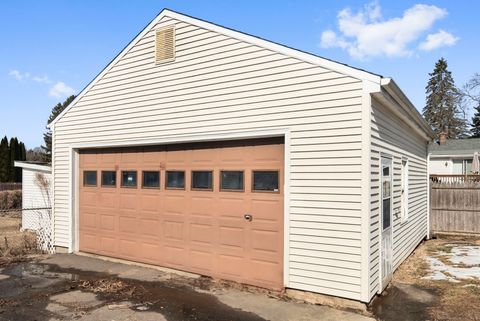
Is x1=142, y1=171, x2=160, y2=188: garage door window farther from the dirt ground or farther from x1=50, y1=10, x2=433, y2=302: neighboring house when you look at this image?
the dirt ground

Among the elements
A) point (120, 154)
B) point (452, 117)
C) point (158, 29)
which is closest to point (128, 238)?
point (120, 154)

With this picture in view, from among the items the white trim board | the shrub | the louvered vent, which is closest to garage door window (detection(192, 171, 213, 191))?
the white trim board

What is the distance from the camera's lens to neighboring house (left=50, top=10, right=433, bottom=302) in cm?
571

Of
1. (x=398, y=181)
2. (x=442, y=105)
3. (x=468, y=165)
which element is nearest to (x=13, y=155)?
(x=468, y=165)

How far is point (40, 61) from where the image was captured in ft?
36.1

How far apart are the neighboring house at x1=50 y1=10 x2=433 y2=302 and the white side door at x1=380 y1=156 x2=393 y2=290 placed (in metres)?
0.04

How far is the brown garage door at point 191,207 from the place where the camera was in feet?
21.5

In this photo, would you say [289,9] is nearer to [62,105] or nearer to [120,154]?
[120,154]

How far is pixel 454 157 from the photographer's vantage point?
81.8 ft

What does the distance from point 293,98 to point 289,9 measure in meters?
3.97

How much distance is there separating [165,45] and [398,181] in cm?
556

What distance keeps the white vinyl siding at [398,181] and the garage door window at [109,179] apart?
5.90 m

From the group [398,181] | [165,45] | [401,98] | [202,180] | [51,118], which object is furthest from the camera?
[51,118]

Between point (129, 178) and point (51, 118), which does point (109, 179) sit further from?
point (51, 118)
